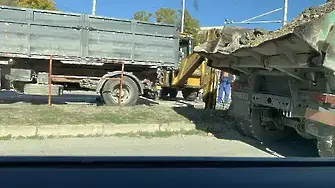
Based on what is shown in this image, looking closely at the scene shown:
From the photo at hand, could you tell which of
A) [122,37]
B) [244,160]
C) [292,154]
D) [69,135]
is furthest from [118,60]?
[244,160]

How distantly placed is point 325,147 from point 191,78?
491 inches

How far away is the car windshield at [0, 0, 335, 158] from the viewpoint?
684cm

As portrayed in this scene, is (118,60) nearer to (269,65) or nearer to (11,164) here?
(269,65)

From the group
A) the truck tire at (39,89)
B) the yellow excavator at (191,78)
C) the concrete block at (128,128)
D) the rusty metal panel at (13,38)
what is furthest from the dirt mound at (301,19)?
the rusty metal panel at (13,38)

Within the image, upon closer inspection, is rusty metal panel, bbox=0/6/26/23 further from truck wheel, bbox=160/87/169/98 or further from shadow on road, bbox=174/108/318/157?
truck wheel, bbox=160/87/169/98

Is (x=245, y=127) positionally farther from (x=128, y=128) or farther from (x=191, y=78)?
(x=191, y=78)

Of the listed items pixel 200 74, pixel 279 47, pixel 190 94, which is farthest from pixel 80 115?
pixel 190 94

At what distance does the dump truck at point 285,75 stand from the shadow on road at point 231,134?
20 cm

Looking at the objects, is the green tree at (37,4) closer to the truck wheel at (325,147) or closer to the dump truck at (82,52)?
the dump truck at (82,52)

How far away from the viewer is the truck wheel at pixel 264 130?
8852 mm

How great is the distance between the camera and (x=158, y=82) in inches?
585

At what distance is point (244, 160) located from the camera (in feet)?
9.01

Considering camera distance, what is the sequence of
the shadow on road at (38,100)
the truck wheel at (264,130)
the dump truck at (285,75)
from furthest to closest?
the shadow on road at (38,100), the truck wheel at (264,130), the dump truck at (285,75)

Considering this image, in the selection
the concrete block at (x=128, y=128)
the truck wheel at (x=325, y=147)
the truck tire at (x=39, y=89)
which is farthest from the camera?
the truck tire at (x=39, y=89)
